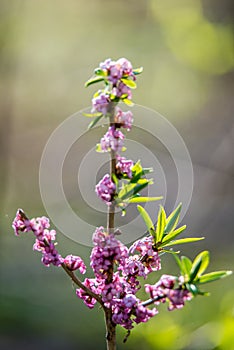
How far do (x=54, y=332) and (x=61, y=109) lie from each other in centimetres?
460

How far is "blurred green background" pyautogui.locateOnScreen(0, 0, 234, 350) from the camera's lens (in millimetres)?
3895

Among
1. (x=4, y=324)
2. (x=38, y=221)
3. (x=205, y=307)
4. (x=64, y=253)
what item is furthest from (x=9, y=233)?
(x=38, y=221)

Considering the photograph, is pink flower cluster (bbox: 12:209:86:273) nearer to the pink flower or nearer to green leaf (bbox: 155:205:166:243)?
the pink flower

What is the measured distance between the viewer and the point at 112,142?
540 millimetres

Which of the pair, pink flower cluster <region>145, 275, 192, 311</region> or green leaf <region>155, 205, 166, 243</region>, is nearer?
pink flower cluster <region>145, 275, 192, 311</region>

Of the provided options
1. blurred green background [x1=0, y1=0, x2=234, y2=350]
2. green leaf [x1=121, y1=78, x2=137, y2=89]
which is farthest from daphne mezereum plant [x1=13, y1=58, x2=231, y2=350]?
blurred green background [x1=0, y1=0, x2=234, y2=350]

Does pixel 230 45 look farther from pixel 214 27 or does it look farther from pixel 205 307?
pixel 205 307

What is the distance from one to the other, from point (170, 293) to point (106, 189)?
11 centimetres

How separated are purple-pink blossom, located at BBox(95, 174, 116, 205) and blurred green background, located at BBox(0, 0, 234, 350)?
2.00 metres

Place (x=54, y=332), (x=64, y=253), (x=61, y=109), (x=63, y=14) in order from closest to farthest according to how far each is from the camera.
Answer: (x=54, y=332) → (x=64, y=253) → (x=63, y=14) → (x=61, y=109)

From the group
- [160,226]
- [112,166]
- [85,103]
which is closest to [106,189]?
[112,166]

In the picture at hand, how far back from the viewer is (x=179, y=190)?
22.9 feet

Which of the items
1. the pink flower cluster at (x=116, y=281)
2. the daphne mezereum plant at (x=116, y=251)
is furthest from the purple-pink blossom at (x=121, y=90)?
the pink flower cluster at (x=116, y=281)

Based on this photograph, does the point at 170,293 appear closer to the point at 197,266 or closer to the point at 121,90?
the point at 197,266
